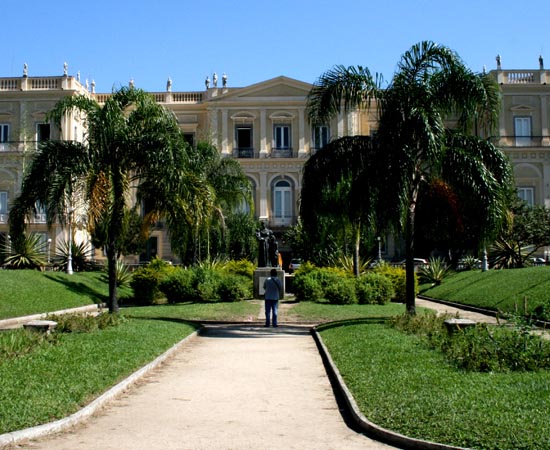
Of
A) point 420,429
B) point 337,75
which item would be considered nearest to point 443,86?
point 337,75

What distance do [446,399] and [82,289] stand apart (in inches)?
885

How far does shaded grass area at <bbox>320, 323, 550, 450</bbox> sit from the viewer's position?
6.25 m

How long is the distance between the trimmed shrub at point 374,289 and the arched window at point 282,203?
2747cm

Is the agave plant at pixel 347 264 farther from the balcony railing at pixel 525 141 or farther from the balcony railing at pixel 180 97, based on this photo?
the balcony railing at pixel 180 97

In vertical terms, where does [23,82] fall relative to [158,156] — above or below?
above

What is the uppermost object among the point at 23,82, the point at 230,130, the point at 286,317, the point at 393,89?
the point at 23,82

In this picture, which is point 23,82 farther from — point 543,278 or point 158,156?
point 543,278

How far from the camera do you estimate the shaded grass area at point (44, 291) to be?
70.9ft

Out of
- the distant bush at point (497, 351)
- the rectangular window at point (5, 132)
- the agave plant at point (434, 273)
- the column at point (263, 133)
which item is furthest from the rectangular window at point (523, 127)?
the distant bush at point (497, 351)

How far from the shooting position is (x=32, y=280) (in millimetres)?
25453

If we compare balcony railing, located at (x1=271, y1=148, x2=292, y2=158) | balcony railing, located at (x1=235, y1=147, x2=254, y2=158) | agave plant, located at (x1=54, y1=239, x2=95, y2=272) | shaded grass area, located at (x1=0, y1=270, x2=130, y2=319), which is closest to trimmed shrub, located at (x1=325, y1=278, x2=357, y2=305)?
shaded grass area, located at (x1=0, y1=270, x2=130, y2=319)

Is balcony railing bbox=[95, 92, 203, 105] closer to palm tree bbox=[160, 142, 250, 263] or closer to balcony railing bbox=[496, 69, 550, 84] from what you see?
palm tree bbox=[160, 142, 250, 263]

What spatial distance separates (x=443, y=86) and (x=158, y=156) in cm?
716

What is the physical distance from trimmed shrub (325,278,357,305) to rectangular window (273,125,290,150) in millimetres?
29480
